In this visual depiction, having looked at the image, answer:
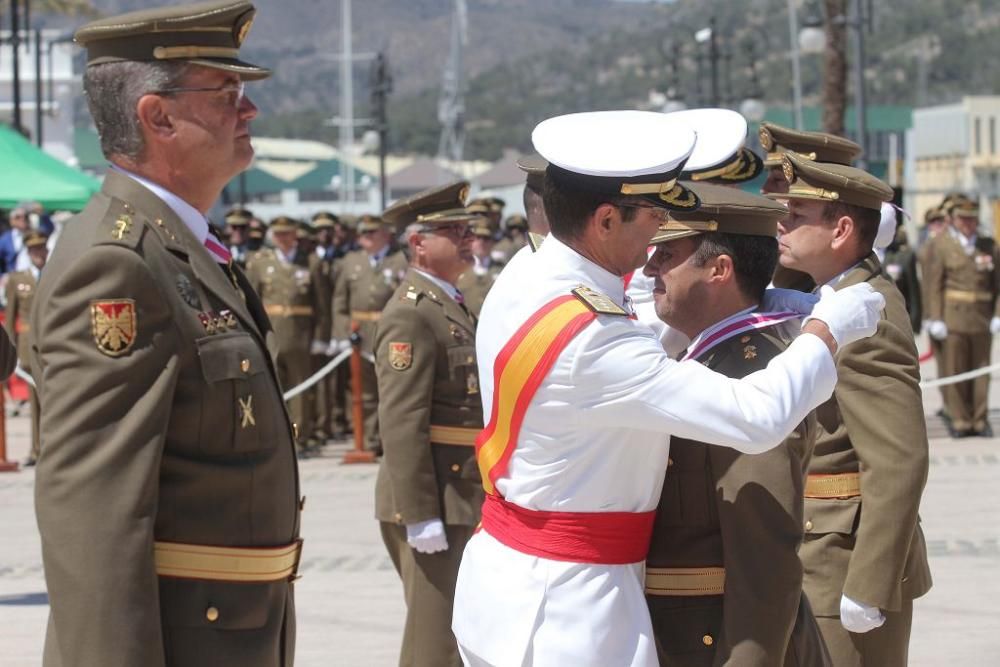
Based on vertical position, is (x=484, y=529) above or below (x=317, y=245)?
above

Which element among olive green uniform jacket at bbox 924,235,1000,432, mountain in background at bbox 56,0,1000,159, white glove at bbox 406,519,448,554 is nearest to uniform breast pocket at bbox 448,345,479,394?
Result: white glove at bbox 406,519,448,554

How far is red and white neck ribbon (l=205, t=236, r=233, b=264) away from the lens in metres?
3.60

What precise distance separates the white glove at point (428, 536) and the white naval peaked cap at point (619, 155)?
294 cm

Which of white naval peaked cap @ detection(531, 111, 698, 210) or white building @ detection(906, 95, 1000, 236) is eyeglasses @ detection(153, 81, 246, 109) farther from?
white building @ detection(906, 95, 1000, 236)

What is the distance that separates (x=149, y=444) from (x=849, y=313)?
152 centimetres

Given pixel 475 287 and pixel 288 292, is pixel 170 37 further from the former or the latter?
pixel 288 292

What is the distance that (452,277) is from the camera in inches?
284

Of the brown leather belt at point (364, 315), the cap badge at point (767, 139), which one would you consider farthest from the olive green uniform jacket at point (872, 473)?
the brown leather belt at point (364, 315)

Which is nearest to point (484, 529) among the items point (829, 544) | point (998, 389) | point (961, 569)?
point (829, 544)

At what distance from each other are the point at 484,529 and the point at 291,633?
496 mm

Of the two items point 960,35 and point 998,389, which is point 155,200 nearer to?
point 998,389

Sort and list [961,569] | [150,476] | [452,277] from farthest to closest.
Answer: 1. [961,569]
2. [452,277]
3. [150,476]

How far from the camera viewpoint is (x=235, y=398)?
3373 mm

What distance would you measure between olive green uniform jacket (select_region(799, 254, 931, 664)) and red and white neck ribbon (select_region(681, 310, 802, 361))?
826 millimetres
